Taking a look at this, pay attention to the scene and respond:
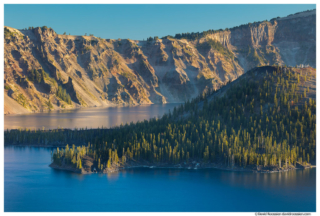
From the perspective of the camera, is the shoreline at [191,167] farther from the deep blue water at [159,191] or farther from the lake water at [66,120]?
the lake water at [66,120]

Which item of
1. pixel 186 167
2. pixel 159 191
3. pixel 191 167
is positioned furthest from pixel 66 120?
pixel 159 191

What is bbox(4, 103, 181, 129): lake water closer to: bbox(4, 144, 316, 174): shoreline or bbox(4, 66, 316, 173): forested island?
bbox(4, 66, 316, 173): forested island

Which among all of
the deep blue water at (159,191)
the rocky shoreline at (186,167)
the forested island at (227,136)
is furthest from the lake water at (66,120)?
the deep blue water at (159,191)

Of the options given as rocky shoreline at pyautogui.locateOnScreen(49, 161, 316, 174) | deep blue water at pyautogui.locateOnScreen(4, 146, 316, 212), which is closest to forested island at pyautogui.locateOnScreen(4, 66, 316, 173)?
rocky shoreline at pyautogui.locateOnScreen(49, 161, 316, 174)

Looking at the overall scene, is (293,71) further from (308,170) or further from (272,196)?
(272,196)

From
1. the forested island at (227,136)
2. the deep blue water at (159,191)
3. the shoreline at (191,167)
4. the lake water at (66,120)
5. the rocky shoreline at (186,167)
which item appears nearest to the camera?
the deep blue water at (159,191)

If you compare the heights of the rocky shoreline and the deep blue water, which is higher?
the rocky shoreline
